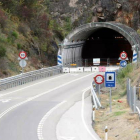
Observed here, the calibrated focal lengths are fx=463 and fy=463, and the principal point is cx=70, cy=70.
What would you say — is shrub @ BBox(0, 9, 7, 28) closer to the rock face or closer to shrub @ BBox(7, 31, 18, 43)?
shrub @ BBox(7, 31, 18, 43)

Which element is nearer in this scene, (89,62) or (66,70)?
(66,70)

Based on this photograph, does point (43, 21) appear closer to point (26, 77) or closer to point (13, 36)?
point (13, 36)

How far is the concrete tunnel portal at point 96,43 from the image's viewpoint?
51.6m

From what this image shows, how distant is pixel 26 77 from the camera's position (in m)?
36.3

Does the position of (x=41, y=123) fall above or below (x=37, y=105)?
below

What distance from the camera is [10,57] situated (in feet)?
140

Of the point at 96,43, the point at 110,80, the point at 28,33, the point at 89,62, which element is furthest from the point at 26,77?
the point at 96,43

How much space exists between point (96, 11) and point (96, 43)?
5.04m

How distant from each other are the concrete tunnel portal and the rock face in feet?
6.65

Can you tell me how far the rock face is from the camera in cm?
6181

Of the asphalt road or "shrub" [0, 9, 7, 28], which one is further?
"shrub" [0, 9, 7, 28]

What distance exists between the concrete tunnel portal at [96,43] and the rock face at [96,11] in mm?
2028

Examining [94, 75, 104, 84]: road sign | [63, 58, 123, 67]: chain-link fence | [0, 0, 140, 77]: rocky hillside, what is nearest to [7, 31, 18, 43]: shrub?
[0, 0, 140, 77]: rocky hillside

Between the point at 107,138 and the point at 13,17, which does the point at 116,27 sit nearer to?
the point at 13,17
